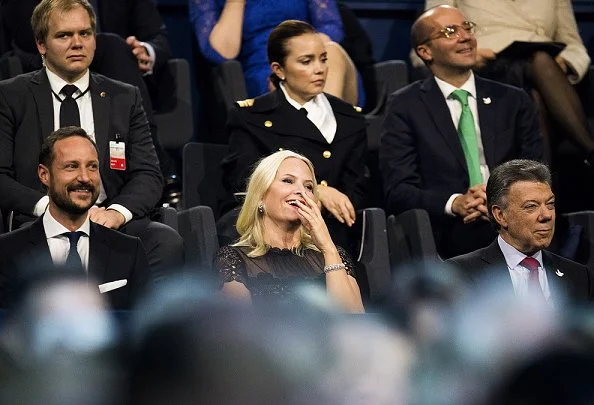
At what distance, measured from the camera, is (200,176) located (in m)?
3.55

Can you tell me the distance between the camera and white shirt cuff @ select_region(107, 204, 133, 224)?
2.99m

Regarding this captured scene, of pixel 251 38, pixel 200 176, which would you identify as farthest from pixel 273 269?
pixel 251 38

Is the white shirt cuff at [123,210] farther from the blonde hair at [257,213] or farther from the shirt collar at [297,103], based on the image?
the shirt collar at [297,103]

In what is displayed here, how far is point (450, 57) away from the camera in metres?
3.60

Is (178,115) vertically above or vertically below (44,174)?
above

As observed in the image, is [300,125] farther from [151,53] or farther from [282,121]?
[151,53]

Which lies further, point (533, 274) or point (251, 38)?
point (251, 38)

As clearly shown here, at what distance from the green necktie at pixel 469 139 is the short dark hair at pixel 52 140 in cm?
112

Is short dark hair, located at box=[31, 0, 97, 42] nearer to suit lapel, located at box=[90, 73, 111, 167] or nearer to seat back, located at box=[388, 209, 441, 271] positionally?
suit lapel, located at box=[90, 73, 111, 167]

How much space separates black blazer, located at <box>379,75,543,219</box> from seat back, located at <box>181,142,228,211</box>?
0.46 meters

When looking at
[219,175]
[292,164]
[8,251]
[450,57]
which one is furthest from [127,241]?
[450,57]

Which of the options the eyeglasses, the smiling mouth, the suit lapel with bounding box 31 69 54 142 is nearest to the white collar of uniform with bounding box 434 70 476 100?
the eyeglasses

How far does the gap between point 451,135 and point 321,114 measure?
0.35 metres

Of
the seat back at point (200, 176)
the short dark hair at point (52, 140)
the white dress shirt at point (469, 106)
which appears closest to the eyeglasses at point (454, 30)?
the white dress shirt at point (469, 106)
